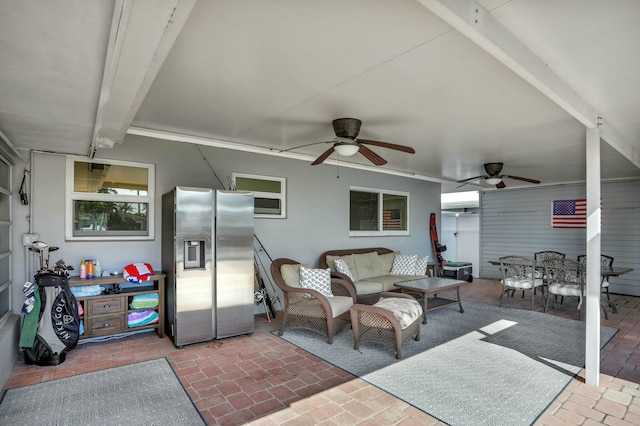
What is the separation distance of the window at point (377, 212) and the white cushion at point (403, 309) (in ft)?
8.81

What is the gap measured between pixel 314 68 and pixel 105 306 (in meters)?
3.49

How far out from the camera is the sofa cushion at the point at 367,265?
6.30 meters

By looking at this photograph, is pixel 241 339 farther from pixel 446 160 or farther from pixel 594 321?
pixel 446 160

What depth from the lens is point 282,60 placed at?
8.33 ft

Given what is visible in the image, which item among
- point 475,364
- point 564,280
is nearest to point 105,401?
point 475,364

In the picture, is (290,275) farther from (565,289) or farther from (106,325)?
(565,289)

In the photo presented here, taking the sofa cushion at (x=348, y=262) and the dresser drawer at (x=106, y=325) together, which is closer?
the dresser drawer at (x=106, y=325)

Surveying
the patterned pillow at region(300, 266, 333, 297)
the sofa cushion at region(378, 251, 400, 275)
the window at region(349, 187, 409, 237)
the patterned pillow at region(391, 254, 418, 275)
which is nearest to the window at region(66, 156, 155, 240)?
the patterned pillow at region(300, 266, 333, 297)

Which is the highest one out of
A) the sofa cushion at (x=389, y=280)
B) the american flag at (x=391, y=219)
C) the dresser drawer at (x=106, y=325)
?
the american flag at (x=391, y=219)

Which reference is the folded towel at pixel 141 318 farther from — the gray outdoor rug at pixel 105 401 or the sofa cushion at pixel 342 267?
the sofa cushion at pixel 342 267

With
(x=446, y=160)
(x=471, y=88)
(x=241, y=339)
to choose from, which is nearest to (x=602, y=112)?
(x=471, y=88)

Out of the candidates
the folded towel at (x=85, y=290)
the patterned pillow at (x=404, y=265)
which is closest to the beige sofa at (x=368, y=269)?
the patterned pillow at (x=404, y=265)

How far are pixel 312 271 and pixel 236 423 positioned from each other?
7.90 feet

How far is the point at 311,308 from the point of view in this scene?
4340 millimetres
